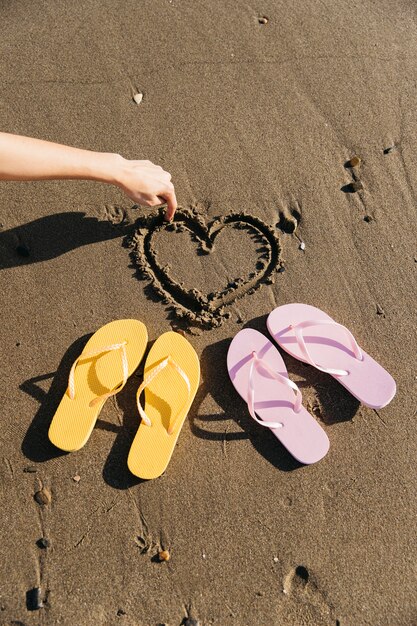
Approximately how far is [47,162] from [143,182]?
1.39 feet

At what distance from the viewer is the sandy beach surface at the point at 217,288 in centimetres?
216

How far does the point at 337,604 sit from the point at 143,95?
276 centimetres

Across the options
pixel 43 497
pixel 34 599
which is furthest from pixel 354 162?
pixel 34 599

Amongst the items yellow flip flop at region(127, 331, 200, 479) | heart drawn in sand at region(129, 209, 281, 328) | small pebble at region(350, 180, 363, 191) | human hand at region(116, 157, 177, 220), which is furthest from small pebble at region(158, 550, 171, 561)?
small pebble at region(350, 180, 363, 191)

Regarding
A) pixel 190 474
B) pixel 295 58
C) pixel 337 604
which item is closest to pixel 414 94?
pixel 295 58

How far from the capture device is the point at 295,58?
10.3ft

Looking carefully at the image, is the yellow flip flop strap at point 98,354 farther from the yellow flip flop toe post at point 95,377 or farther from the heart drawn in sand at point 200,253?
the heart drawn in sand at point 200,253

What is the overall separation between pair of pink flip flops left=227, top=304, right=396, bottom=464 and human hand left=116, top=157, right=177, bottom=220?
77 centimetres

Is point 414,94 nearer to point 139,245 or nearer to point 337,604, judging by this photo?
point 139,245

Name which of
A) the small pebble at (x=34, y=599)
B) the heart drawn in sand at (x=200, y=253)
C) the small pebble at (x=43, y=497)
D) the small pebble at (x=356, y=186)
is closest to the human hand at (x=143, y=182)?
the heart drawn in sand at (x=200, y=253)

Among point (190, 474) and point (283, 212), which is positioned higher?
point (283, 212)

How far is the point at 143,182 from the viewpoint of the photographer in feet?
7.78

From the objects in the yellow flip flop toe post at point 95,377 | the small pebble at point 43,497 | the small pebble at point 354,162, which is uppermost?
the small pebble at point 354,162

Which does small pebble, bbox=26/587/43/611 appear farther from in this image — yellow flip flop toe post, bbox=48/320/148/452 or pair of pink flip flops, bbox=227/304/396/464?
pair of pink flip flops, bbox=227/304/396/464
